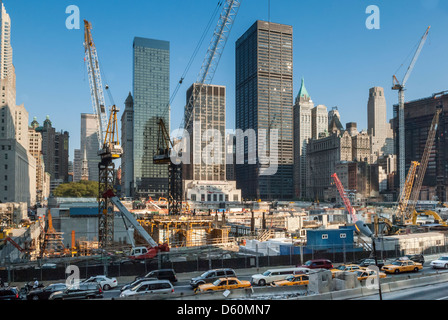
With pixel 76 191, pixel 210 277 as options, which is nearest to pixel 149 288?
pixel 210 277

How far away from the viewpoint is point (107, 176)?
174ft

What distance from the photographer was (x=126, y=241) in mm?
59875

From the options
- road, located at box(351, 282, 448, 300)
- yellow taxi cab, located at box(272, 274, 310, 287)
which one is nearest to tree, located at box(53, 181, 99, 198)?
yellow taxi cab, located at box(272, 274, 310, 287)

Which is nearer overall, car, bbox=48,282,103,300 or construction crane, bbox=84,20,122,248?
car, bbox=48,282,103,300

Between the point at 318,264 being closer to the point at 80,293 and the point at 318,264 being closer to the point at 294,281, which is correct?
the point at 294,281

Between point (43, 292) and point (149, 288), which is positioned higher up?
point (149, 288)

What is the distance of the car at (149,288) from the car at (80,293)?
152 centimetres

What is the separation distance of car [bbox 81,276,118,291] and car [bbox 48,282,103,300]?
2216 mm

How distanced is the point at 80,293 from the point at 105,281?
3.51m

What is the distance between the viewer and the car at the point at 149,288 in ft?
63.3

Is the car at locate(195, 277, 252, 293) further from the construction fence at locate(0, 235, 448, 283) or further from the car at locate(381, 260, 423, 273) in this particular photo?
the car at locate(381, 260, 423, 273)

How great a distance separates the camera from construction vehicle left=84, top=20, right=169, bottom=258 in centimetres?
4025
